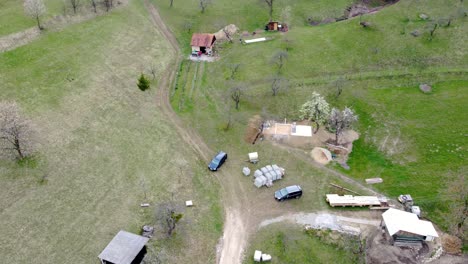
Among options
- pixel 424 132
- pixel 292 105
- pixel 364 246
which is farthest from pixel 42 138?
pixel 424 132

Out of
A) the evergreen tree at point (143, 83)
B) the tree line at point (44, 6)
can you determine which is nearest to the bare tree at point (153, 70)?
the evergreen tree at point (143, 83)

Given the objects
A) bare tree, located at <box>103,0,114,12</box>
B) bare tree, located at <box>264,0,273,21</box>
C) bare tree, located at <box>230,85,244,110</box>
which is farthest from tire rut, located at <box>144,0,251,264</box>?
bare tree, located at <box>264,0,273,21</box>

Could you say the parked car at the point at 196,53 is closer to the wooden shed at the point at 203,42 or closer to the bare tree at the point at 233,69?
the wooden shed at the point at 203,42

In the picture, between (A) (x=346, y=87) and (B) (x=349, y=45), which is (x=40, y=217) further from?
(B) (x=349, y=45)

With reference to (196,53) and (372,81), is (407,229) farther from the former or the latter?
(196,53)

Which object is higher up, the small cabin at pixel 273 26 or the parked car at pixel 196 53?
the small cabin at pixel 273 26

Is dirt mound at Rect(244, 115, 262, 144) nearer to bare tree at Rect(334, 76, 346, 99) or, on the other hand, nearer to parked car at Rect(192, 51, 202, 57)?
bare tree at Rect(334, 76, 346, 99)

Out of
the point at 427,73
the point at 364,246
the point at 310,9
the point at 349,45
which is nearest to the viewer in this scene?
the point at 364,246
